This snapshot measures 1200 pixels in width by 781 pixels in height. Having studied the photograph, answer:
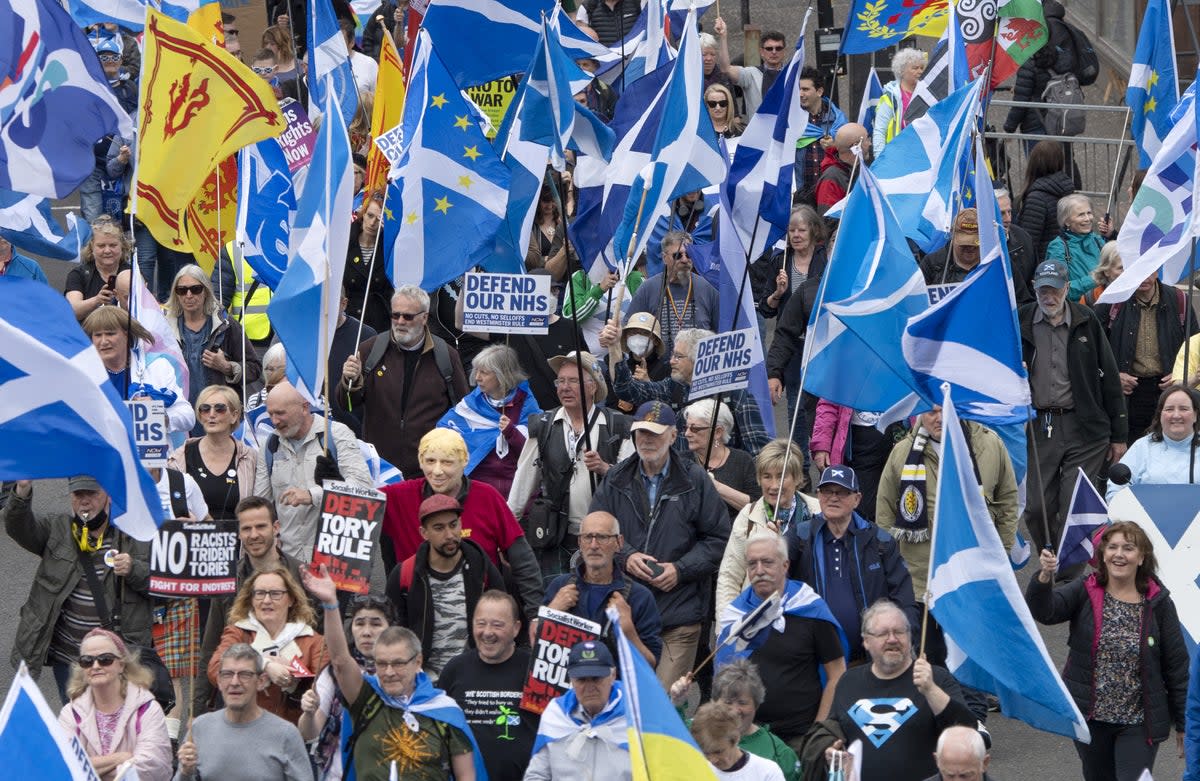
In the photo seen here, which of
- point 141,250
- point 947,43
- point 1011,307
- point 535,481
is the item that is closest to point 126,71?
point 141,250

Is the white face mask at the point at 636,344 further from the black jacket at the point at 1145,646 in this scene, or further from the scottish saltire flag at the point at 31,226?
the black jacket at the point at 1145,646

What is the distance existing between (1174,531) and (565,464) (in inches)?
116

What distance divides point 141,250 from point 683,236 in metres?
5.24

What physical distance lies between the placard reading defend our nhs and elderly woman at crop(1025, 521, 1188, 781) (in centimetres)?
342

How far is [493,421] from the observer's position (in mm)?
12281

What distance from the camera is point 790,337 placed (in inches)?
565

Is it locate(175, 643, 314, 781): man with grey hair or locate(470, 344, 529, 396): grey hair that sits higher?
locate(470, 344, 529, 396): grey hair

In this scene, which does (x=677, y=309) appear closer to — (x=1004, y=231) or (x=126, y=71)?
(x=1004, y=231)

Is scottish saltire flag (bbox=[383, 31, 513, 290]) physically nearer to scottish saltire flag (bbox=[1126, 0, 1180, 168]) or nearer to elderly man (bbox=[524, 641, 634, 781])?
elderly man (bbox=[524, 641, 634, 781])

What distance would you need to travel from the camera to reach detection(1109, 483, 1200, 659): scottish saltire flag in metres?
10.9

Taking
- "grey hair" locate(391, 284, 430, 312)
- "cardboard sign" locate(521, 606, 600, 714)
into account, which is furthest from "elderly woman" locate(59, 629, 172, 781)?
"grey hair" locate(391, 284, 430, 312)

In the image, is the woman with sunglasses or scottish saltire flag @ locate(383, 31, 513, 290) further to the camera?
scottish saltire flag @ locate(383, 31, 513, 290)

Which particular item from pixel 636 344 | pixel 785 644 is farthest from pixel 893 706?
pixel 636 344

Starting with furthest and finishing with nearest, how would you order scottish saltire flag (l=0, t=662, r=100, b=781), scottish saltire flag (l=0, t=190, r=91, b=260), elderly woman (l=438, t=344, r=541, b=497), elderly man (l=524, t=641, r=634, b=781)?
scottish saltire flag (l=0, t=190, r=91, b=260) → elderly woman (l=438, t=344, r=541, b=497) → elderly man (l=524, t=641, r=634, b=781) → scottish saltire flag (l=0, t=662, r=100, b=781)
